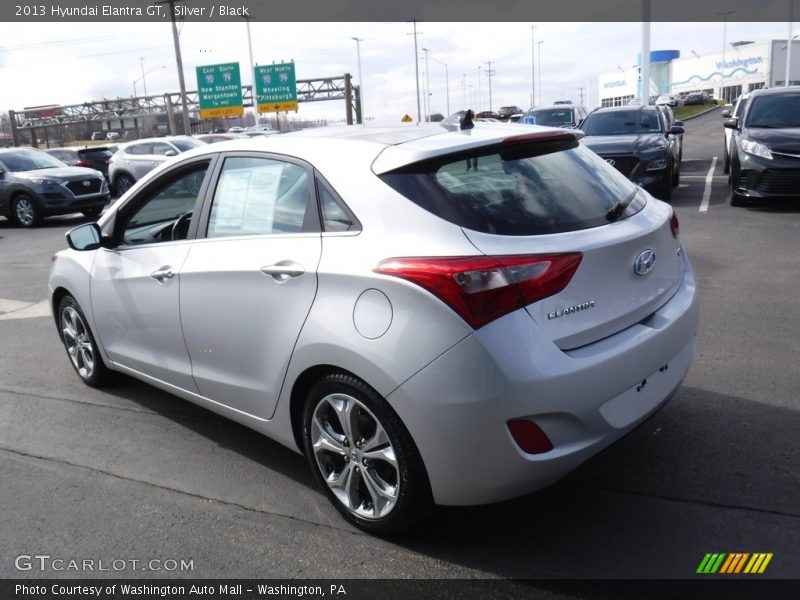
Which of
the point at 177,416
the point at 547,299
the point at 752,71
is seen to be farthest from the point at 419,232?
the point at 752,71

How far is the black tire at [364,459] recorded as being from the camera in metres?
2.71

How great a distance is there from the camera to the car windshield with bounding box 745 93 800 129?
10992 millimetres

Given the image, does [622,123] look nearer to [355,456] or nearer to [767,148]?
[767,148]

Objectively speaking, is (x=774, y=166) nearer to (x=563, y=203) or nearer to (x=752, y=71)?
(x=563, y=203)

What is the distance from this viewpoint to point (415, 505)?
278cm

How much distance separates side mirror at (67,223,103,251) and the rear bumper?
2455 millimetres

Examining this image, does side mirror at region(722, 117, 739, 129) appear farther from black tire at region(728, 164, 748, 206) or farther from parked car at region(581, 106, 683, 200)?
parked car at region(581, 106, 683, 200)

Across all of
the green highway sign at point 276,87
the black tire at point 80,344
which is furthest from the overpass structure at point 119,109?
the black tire at point 80,344

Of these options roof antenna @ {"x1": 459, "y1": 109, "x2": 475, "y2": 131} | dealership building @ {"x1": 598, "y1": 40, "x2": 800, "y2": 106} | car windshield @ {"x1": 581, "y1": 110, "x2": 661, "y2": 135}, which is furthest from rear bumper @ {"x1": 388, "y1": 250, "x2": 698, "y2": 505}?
dealership building @ {"x1": 598, "y1": 40, "x2": 800, "y2": 106}

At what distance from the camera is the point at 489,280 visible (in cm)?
250

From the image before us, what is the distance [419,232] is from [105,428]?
2667mm

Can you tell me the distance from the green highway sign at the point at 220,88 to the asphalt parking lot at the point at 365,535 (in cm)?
4198

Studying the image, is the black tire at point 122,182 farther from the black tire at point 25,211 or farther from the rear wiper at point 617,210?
the rear wiper at point 617,210

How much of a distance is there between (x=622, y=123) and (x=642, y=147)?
1.77 meters
